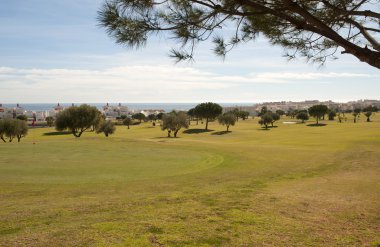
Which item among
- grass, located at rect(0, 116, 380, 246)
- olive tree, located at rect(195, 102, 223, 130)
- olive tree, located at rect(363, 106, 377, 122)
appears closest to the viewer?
grass, located at rect(0, 116, 380, 246)

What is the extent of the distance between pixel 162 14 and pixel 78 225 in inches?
235

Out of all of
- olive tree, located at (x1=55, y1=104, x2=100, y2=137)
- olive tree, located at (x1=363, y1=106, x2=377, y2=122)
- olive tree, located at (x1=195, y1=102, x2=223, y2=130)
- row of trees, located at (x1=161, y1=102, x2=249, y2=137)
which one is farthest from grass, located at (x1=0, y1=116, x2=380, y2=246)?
olive tree, located at (x1=363, y1=106, x2=377, y2=122)

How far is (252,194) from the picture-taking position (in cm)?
1436

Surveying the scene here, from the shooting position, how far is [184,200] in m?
13.0

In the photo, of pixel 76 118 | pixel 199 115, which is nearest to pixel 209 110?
pixel 199 115

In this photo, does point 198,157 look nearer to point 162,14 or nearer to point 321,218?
point 321,218

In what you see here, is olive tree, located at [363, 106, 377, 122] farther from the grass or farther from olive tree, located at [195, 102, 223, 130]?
the grass

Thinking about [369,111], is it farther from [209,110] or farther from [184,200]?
[184,200]

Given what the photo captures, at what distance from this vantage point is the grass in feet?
28.5

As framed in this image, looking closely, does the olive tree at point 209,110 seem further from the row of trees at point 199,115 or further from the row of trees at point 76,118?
the row of trees at point 76,118

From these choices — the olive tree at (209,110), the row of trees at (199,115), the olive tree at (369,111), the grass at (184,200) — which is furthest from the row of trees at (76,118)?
the olive tree at (369,111)

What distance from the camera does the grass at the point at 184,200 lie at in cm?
868

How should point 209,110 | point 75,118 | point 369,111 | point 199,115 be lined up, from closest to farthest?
point 75,118 < point 209,110 < point 199,115 < point 369,111

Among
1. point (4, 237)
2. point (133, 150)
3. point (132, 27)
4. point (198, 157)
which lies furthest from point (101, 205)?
point (133, 150)
